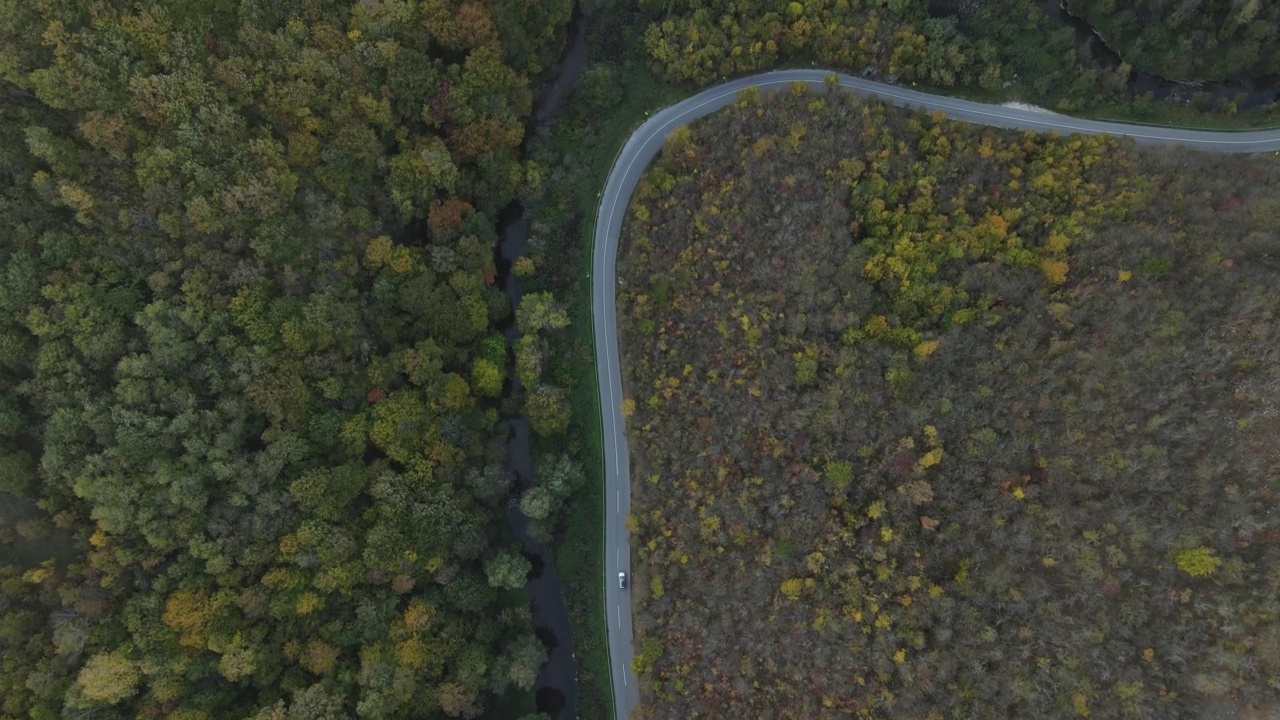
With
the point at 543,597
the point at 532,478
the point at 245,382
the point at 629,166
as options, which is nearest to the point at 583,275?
the point at 629,166

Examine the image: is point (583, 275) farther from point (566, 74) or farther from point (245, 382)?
point (245, 382)

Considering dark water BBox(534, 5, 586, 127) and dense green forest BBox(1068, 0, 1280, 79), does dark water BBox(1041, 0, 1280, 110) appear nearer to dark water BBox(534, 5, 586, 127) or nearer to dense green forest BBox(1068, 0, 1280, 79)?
dense green forest BBox(1068, 0, 1280, 79)

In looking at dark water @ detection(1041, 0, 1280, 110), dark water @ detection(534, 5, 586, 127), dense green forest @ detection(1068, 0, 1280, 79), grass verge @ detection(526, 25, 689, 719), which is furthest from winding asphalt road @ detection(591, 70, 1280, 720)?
dark water @ detection(534, 5, 586, 127)

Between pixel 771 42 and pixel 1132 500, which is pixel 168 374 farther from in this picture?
pixel 1132 500

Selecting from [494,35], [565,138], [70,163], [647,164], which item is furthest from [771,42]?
[70,163]

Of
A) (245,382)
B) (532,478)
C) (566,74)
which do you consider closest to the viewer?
(245,382)
